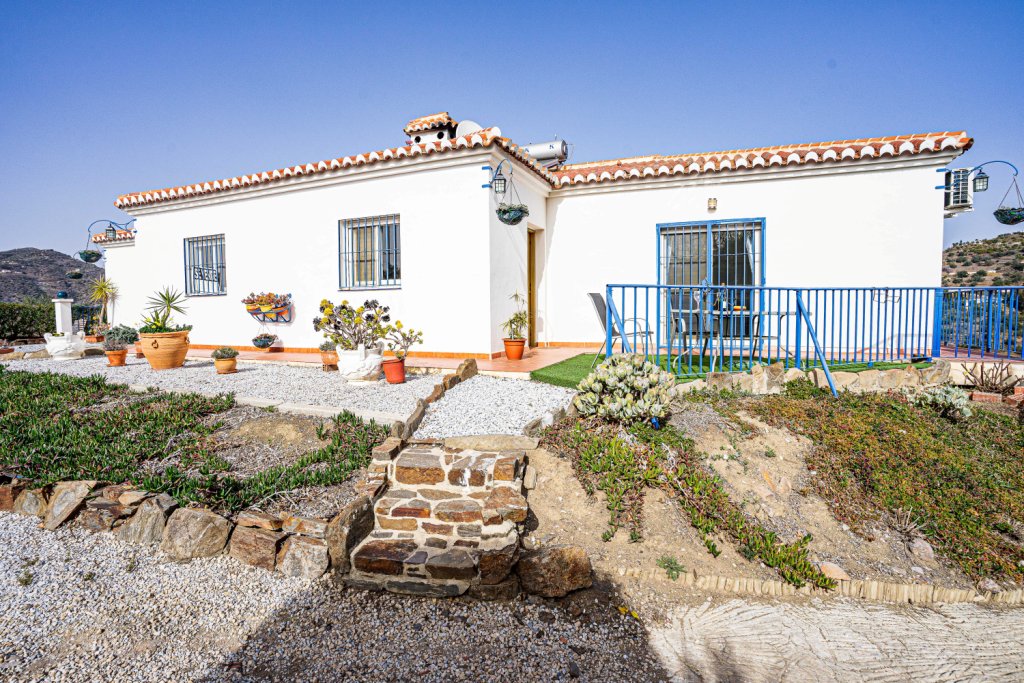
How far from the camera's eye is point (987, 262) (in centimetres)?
1966

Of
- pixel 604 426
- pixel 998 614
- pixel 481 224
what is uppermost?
pixel 481 224

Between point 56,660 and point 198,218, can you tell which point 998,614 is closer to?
point 56,660

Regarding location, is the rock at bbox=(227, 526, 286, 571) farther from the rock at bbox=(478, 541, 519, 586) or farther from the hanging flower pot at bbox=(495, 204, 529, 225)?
the hanging flower pot at bbox=(495, 204, 529, 225)

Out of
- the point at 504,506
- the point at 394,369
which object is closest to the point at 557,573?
the point at 504,506

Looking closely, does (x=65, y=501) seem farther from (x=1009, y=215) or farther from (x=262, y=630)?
(x=1009, y=215)

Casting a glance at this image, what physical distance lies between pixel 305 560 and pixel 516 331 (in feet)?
16.8

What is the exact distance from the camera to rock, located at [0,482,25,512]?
12.4 feet

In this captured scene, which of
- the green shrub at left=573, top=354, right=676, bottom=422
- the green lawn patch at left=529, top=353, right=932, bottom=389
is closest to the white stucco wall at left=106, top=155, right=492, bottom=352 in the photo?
the green lawn patch at left=529, top=353, right=932, bottom=389

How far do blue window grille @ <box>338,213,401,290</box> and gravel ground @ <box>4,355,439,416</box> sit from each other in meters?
1.88

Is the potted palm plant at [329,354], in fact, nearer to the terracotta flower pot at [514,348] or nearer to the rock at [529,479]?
the terracotta flower pot at [514,348]

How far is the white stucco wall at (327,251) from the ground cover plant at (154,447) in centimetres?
332

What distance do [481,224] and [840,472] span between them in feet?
17.8

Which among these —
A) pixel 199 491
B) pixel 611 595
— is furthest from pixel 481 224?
pixel 611 595

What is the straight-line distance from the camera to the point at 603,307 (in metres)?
6.15
